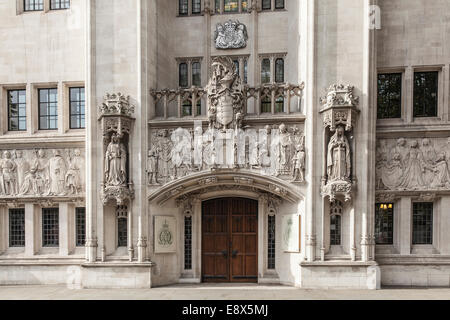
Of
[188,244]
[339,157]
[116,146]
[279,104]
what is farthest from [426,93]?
[116,146]

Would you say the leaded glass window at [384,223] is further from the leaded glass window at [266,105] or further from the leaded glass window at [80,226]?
the leaded glass window at [80,226]

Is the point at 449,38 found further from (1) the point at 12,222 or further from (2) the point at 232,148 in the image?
(1) the point at 12,222

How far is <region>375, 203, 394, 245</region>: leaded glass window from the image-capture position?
44.6 feet

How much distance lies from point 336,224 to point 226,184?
13.5 feet

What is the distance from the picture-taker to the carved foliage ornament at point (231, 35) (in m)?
14.8

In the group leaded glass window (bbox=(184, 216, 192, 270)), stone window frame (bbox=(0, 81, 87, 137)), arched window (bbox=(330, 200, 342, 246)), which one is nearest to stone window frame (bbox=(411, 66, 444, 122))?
arched window (bbox=(330, 200, 342, 246))

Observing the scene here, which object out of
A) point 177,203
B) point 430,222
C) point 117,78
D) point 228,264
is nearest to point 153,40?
point 117,78

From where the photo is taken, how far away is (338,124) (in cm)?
1254

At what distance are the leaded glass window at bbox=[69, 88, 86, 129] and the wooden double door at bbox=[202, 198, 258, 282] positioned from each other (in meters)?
6.12

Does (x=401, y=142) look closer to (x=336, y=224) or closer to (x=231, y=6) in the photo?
(x=336, y=224)

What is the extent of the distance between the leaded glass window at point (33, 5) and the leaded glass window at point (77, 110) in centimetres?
377

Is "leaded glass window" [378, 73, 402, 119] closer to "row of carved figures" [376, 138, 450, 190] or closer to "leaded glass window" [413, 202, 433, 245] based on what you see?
"row of carved figures" [376, 138, 450, 190]

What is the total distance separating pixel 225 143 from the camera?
1298 centimetres

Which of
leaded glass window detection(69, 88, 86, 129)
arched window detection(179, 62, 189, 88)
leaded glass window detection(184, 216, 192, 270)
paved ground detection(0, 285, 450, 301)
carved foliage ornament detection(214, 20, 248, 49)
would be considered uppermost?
carved foliage ornament detection(214, 20, 248, 49)
